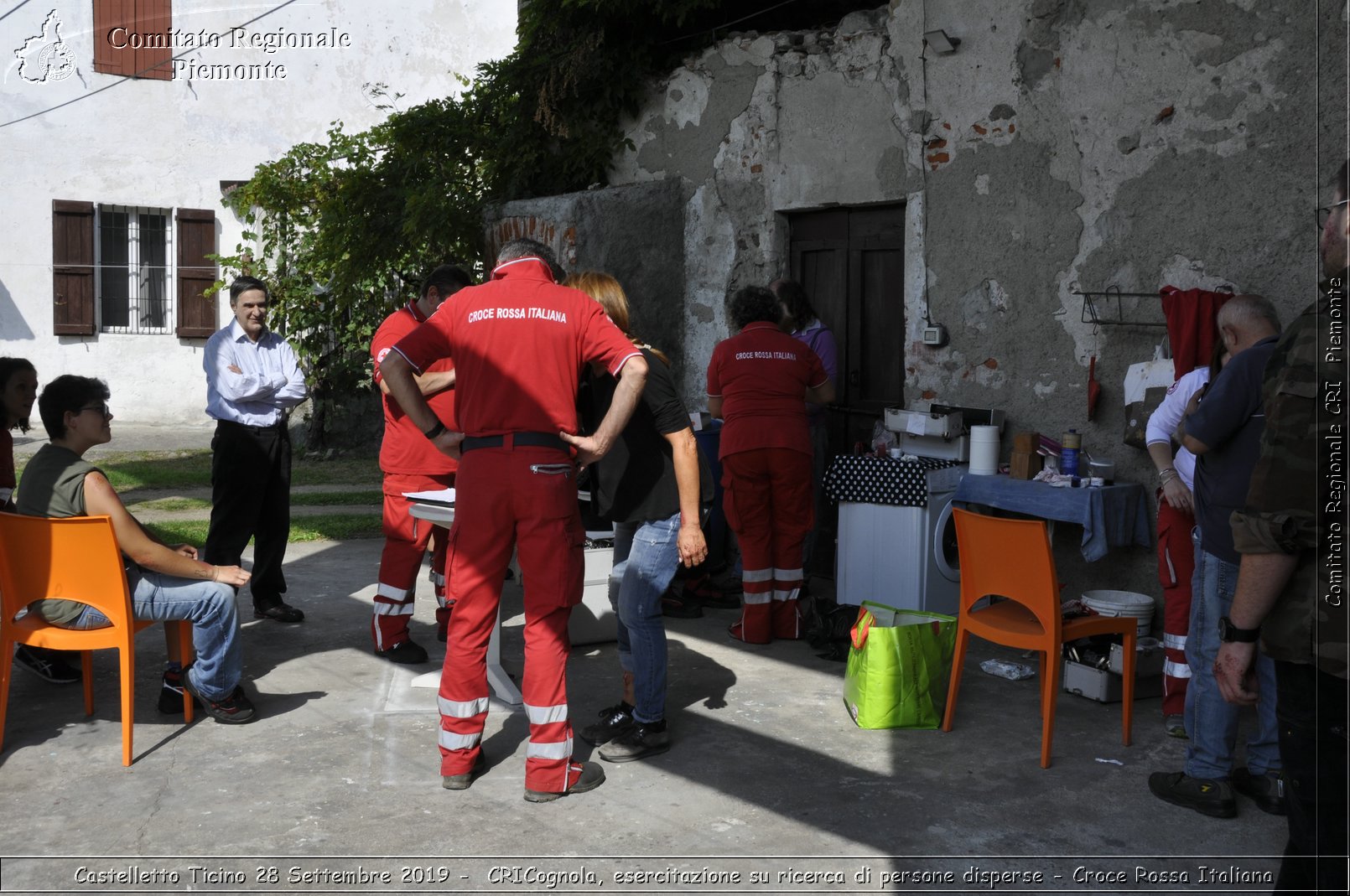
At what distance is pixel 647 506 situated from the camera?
170 inches

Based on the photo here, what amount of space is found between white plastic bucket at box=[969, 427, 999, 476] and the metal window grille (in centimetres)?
1216

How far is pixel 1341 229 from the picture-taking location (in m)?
2.47

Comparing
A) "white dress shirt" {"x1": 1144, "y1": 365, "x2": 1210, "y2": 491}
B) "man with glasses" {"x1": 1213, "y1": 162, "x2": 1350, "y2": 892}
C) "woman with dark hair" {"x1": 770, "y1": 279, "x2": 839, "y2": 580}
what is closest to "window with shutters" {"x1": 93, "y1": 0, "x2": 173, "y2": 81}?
"woman with dark hair" {"x1": 770, "y1": 279, "x2": 839, "y2": 580}

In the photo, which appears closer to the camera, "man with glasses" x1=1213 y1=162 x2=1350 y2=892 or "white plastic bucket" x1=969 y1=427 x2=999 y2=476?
"man with glasses" x1=1213 y1=162 x2=1350 y2=892

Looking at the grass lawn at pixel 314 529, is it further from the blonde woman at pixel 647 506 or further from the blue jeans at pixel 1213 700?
the blue jeans at pixel 1213 700

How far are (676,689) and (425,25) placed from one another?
1288 centimetres

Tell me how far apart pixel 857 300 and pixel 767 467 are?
1.91m

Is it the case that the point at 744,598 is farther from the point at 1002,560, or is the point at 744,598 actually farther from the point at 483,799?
the point at 483,799

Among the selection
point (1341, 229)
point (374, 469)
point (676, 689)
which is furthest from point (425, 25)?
point (1341, 229)

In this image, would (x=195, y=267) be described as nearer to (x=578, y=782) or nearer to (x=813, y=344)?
(x=813, y=344)

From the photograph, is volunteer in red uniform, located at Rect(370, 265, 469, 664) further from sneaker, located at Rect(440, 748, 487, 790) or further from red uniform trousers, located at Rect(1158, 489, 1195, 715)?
red uniform trousers, located at Rect(1158, 489, 1195, 715)

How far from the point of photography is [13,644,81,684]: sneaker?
5234mm

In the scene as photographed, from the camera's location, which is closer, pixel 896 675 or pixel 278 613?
pixel 896 675

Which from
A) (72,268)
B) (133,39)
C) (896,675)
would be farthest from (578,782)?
(133,39)
